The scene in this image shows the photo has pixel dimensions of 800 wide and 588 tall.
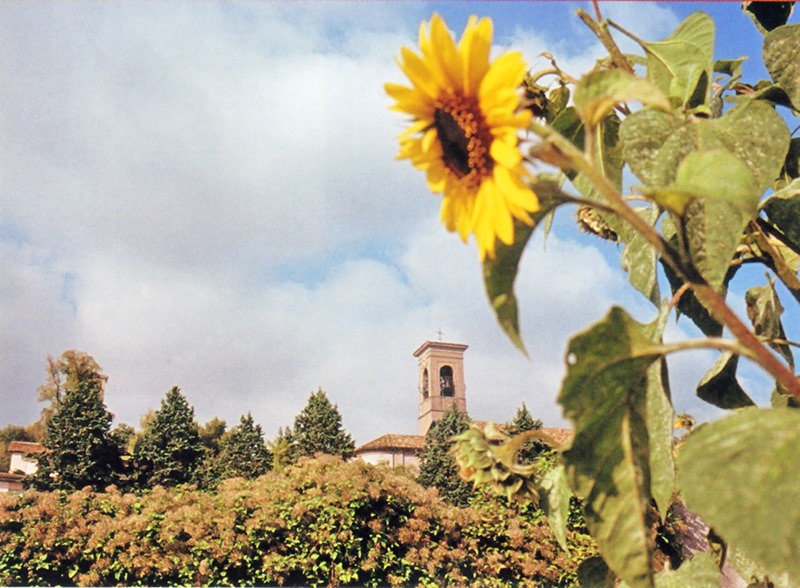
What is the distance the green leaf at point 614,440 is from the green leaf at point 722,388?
0.28 metres

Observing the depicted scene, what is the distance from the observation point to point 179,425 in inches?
526

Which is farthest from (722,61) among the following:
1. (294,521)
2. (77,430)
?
(77,430)

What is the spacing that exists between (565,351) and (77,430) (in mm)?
13283

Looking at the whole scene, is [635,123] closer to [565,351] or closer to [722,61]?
[565,351]

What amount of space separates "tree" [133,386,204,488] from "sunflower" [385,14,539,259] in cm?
1277

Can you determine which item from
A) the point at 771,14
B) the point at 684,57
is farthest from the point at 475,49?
the point at 771,14

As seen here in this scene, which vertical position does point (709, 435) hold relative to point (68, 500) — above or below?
below

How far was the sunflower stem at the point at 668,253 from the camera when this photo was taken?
0.28 m

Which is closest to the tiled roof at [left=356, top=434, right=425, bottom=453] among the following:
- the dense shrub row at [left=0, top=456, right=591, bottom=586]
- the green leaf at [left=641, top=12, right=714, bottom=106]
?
the dense shrub row at [left=0, top=456, right=591, bottom=586]

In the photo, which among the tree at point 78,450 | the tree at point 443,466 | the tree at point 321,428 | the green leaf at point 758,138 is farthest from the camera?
the tree at point 321,428

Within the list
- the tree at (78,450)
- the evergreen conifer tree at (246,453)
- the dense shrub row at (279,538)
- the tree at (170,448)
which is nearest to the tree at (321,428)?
the evergreen conifer tree at (246,453)

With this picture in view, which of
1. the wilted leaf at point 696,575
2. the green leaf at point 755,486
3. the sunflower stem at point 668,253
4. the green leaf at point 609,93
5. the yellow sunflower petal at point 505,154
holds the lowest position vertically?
the wilted leaf at point 696,575

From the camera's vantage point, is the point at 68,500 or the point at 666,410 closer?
the point at 666,410

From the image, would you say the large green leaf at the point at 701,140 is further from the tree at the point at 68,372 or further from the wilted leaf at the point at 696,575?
the tree at the point at 68,372
